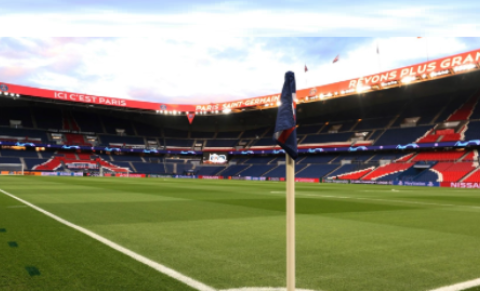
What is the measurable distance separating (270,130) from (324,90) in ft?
72.6

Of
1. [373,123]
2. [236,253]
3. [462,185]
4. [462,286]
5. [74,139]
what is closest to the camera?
[462,286]

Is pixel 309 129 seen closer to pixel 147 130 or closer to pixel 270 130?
pixel 270 130

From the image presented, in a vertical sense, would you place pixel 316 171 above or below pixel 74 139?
below

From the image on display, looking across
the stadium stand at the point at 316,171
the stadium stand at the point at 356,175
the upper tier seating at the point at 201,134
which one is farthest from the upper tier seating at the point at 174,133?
the stadium stand at the point at 356,175

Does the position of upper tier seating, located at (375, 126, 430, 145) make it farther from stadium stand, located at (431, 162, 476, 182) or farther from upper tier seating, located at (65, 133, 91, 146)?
upper tier seating, located at (65, 133, 91, 146)

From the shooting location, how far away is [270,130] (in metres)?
69.9

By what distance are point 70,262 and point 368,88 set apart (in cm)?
4444

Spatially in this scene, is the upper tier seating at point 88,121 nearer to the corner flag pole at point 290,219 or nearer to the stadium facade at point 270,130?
the stadium facade at point 270,130

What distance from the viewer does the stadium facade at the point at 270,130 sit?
42.7 m

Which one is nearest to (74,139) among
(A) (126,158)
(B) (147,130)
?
(A) (126,158)

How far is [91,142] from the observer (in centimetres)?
6675

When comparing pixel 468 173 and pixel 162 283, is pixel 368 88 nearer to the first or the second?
pixel 468 173

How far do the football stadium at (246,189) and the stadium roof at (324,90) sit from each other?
201 millimetres

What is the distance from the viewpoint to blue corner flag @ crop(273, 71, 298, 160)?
3037mm
